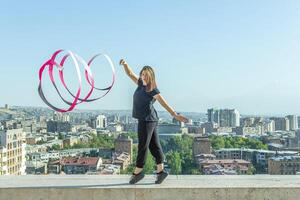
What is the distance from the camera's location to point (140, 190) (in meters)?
4.04

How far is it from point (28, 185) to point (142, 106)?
1.20 metres

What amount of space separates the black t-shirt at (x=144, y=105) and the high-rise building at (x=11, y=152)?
34.8m

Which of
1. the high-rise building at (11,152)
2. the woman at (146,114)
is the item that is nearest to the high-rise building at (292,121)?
the high-rise building at (11,152)

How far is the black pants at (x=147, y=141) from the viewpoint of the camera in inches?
170

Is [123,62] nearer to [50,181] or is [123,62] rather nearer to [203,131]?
[50,181]

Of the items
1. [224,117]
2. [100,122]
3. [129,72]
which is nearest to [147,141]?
[129,72]

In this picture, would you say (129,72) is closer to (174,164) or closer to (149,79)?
(149,79)

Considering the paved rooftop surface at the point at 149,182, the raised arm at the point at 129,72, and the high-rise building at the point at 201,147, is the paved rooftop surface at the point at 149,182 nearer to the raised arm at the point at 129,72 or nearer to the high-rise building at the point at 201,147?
the raised arm at the point at 129,72

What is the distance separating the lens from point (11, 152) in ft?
131

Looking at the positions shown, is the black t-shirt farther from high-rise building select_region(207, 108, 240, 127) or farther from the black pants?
high-rise building select_region(207, 108, 240, 127)

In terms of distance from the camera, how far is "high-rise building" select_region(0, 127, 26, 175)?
124 ft

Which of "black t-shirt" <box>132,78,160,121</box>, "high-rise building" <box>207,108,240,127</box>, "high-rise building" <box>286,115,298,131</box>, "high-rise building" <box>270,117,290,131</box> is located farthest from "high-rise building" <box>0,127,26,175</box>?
"high-rise building" <box>286,115,298,131</box>

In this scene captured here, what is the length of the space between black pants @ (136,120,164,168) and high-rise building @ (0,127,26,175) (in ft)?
114

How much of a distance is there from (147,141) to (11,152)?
123ft
